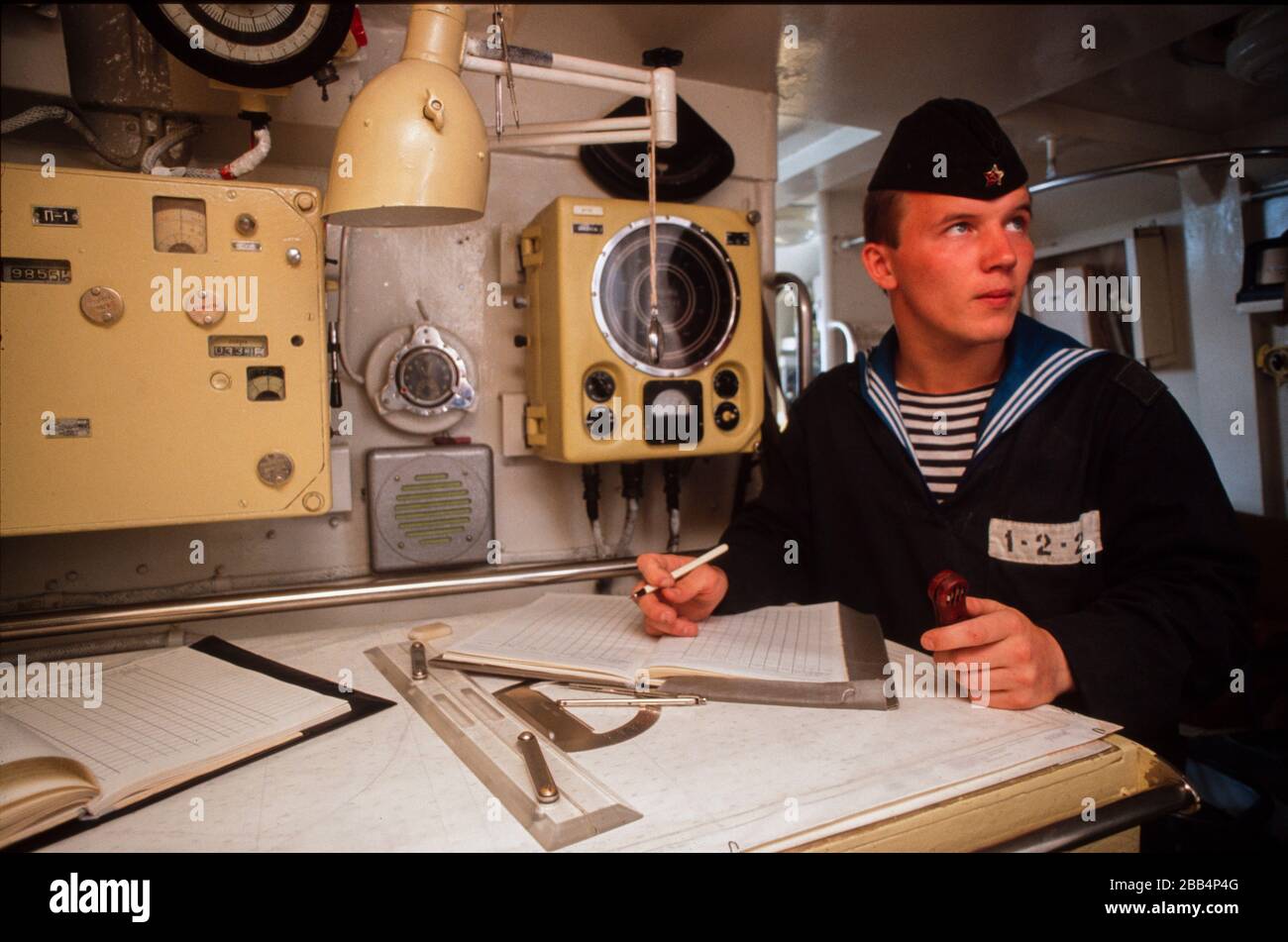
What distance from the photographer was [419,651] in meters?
1.14

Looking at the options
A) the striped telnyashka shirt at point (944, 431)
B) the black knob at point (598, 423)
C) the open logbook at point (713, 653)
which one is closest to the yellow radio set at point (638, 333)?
the black knob at point (598, 423)

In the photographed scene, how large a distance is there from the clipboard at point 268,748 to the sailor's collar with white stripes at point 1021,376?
3.41ft

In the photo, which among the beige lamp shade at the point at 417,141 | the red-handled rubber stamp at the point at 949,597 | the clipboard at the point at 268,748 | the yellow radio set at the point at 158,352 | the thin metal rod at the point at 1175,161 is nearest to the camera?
the clipboard at the point at 268,748

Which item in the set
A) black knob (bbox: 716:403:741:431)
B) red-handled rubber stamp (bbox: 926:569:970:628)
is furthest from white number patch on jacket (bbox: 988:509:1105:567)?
black knob (bbox: 716:403:741:431)

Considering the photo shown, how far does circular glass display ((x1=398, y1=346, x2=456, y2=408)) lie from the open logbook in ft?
1.85

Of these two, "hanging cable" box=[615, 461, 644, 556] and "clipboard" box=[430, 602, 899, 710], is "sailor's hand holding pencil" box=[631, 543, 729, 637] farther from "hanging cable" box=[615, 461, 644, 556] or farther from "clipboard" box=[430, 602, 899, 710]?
"hanging cable" box=[615, 461, 644, 556]

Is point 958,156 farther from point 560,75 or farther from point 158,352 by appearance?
point 158,352

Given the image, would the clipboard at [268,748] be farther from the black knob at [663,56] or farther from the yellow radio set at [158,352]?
the black knob at [663,56]

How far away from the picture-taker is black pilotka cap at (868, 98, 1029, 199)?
136 centimetres

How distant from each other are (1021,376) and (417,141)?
1.07 meters

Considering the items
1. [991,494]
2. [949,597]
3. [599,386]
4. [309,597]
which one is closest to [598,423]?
[599,386]

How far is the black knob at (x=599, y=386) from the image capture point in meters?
1.61

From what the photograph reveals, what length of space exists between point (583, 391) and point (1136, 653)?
1042 mm

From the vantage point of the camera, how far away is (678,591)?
1.21 m
